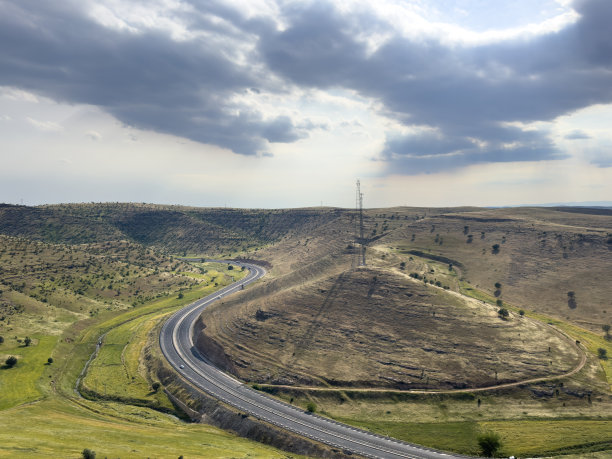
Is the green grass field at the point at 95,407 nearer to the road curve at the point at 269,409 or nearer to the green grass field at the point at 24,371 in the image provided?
the green grass field at the point at 24,371

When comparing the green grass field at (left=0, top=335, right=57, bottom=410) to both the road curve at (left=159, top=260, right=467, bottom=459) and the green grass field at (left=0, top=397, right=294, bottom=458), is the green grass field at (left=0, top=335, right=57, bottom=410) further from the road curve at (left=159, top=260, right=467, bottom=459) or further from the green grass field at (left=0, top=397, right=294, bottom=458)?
the road curve at (left=159, top=260, right=467, bottom=459)

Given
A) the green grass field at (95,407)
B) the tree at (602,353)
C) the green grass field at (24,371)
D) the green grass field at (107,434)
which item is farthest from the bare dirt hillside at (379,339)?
the green grass field at (24,371)

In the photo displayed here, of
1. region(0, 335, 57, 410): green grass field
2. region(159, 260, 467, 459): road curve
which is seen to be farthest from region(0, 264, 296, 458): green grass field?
region(159, 260, 467, 459): road curve

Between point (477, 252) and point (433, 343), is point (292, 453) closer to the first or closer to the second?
point (433, 343)

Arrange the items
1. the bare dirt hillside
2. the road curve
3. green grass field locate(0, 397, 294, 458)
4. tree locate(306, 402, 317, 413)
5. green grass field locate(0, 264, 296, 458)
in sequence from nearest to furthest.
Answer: green grass field locate(0, 397, 294, 458) < green grass field locate(0, 264, 296, 458) < the road curve < tree locate(306, 402, 317, 413) < the bare dirt hillside

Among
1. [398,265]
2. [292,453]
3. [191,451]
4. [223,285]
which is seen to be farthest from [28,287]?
[398,265]

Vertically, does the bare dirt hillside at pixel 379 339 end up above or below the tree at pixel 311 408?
above

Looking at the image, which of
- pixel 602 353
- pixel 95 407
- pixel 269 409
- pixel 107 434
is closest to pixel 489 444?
pixel 269 409
